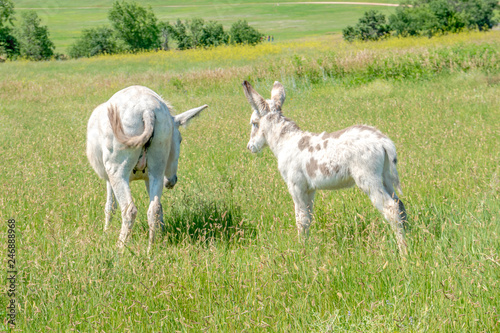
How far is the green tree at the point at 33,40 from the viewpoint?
57.2 metres

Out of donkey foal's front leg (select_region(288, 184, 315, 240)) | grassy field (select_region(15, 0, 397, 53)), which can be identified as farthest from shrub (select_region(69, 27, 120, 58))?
donkey foal's front leg (select_region(288, 184, 315, 240))

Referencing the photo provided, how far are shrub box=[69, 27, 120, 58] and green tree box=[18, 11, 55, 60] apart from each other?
3.59 metres

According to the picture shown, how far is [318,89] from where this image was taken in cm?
1639

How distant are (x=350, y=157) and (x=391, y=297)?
141 centimetres

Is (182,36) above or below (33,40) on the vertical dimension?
below

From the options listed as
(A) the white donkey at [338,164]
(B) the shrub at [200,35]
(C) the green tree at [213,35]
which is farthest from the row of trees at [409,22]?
(A) the white donkey at [338,164]

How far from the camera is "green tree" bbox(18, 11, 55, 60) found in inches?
2254

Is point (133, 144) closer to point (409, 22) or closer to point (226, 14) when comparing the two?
point (409, 22)

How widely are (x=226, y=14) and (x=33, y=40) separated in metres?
67.3

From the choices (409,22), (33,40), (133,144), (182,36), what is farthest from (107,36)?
(133,144)

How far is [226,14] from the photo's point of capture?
384 feet

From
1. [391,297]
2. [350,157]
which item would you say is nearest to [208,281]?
[391,297]

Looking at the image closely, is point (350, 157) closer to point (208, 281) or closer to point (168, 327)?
point (208, 281)

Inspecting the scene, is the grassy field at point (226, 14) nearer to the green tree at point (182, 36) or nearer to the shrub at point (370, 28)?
the green tree at point (182, 36)
